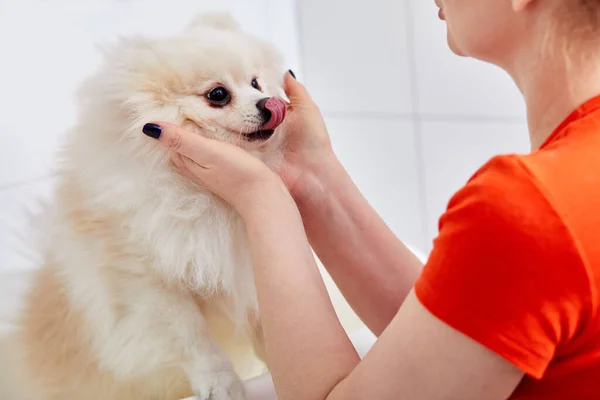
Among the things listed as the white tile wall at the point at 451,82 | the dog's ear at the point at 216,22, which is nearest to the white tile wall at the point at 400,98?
the white tile wall at the point at 451,82

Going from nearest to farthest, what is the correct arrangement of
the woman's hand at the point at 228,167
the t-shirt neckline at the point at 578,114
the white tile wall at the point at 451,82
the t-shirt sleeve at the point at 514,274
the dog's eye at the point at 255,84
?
1. the t-shirt sleeve at the point at 514,274
2. the t-shirt neckline at the point at 578,114
3. the woman's hand at the point at 228,167
4. the dog's eye at the point at 255,84
5. the white tile wall at the point at 451,82

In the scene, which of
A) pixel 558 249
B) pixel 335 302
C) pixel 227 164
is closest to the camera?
pixel 558 249

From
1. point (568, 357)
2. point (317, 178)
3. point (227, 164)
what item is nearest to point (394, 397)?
point (568, 357)

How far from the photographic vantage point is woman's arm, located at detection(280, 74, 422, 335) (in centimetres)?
94

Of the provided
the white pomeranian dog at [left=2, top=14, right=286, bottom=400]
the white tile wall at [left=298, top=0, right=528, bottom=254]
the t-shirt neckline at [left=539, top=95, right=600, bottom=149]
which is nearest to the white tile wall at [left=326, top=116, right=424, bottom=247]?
the white tile wall at [left=298, top=0, right=528, bottom=254]

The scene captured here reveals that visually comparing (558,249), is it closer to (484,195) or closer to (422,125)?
(484,195)

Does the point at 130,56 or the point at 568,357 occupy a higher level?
the point at 130,56

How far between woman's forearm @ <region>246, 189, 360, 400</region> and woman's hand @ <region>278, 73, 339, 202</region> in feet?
0.75

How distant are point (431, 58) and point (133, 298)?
3.19 ft

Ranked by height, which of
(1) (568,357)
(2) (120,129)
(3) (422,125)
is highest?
(2) (120,129)

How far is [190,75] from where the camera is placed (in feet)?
→ 2.69

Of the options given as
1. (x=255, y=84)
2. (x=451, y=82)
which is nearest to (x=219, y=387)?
(x=255, y=84)

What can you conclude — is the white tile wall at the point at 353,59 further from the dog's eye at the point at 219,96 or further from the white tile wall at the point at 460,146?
the dog's eye at the point at 219,96

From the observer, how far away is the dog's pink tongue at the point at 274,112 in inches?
32.0
